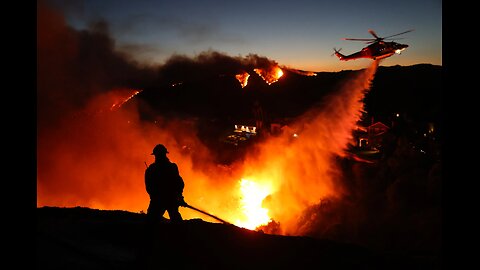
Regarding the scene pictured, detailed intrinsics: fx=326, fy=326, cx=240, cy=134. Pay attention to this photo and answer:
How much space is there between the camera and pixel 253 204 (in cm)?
2473

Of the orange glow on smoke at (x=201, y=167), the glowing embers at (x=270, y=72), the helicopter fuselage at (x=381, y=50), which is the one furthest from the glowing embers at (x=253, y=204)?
the helicopter fuselage at (x=381, y=50)

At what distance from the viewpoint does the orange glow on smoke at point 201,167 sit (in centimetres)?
2367

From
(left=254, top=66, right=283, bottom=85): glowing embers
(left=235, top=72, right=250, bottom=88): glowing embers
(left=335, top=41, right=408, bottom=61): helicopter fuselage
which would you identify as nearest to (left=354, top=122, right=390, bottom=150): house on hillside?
(left=335, top=41, right=408, bottom=61): helicopter fuselage

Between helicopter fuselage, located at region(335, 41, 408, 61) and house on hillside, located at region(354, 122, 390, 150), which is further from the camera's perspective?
house on hillside, located at region(354, 122, 390, 150)

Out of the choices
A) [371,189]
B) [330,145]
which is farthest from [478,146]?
[330,145]

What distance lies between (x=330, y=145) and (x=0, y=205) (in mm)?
28268

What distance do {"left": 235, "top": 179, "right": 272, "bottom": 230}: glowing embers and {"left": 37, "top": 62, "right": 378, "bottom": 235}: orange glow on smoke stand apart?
0.07 m

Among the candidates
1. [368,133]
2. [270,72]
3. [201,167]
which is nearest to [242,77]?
[270,72]

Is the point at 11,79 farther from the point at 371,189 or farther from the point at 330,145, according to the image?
the point at 330,145

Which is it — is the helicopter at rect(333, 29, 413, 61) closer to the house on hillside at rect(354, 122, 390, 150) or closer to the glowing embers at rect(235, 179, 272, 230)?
the glowing embers at rect(235, 179, 272, 230)

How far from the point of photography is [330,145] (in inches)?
1154

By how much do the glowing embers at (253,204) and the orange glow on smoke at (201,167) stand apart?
0.24 feet

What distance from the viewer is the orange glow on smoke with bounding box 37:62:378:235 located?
932 inches

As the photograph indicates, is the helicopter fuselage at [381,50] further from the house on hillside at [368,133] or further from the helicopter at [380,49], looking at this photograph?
the house on hillside at [368,133]
